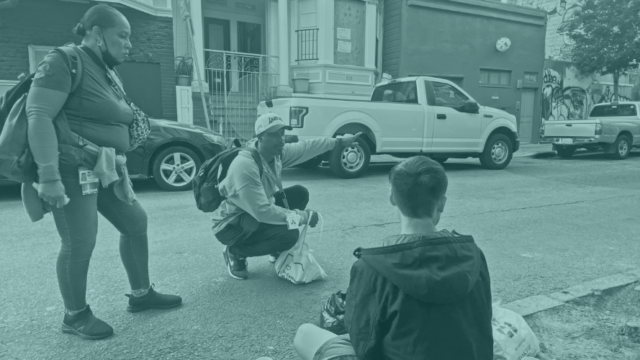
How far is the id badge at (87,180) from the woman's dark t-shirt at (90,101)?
18cm

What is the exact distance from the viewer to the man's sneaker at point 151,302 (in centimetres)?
336

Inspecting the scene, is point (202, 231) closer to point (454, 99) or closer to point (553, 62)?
point (454, 99)

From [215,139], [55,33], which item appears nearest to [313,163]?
[215,139]

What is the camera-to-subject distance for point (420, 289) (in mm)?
1606

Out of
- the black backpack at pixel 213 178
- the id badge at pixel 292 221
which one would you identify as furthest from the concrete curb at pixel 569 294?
the black backpack at pixel 213 178

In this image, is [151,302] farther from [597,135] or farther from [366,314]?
[597,135]

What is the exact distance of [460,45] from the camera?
59.4ft

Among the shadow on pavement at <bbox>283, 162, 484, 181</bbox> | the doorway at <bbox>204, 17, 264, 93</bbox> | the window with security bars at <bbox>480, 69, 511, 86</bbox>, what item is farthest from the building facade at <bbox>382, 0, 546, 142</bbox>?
the shadow on pavement at <bbox>283, 162, 484, 181</bbox>

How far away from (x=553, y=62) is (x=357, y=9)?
9485mm

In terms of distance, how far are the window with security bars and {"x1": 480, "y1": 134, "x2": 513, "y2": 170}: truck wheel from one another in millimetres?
7941

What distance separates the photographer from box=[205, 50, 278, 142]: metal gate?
45.6ft

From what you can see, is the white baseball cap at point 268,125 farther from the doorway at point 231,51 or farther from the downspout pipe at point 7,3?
the doorway at point 231,51

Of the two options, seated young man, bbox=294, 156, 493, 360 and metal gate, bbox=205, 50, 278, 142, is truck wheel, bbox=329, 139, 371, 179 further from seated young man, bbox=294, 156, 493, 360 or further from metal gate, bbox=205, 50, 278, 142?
seated young man, bbox=294, 156, 493, 360

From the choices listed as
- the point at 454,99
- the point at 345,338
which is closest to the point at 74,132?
the point at 345,338
